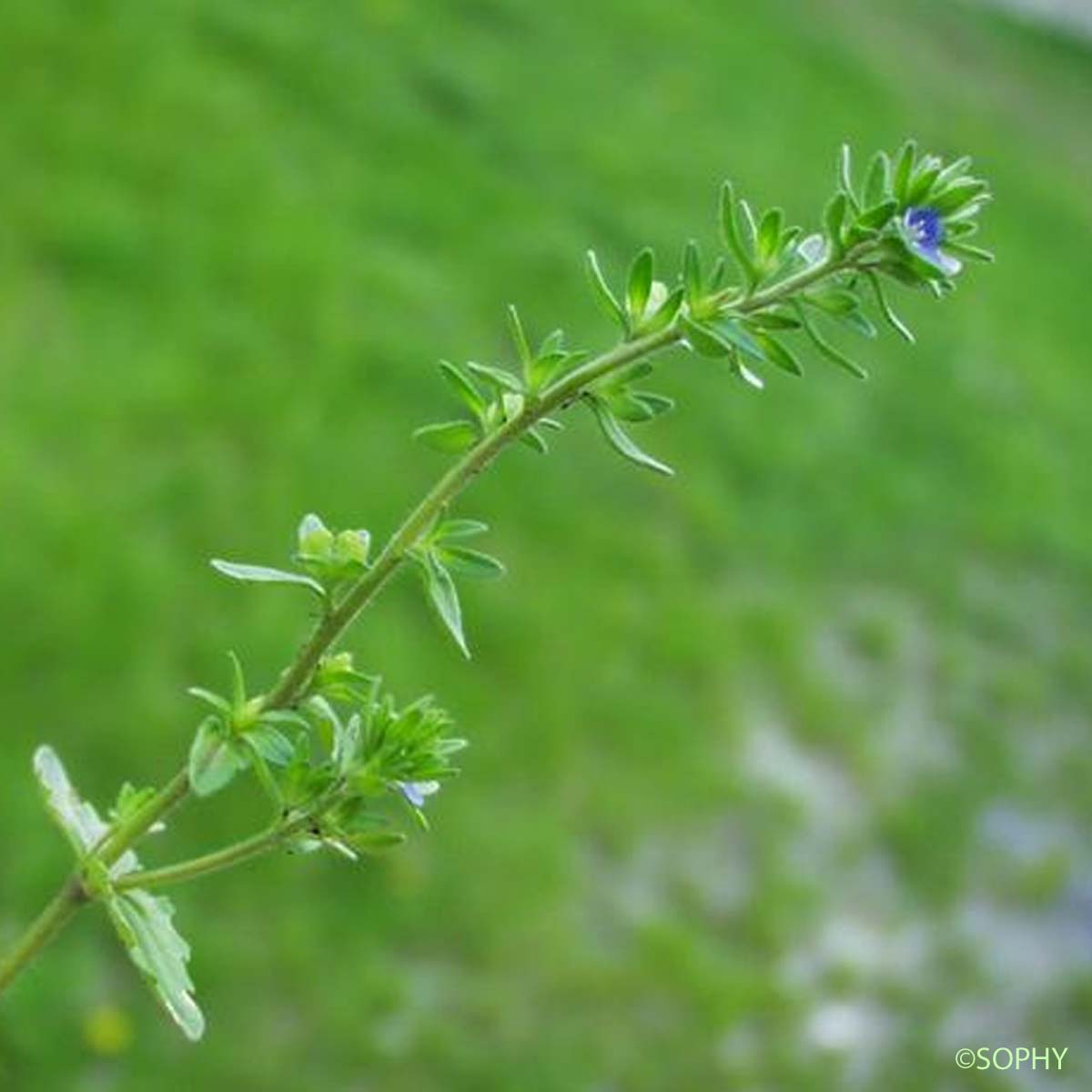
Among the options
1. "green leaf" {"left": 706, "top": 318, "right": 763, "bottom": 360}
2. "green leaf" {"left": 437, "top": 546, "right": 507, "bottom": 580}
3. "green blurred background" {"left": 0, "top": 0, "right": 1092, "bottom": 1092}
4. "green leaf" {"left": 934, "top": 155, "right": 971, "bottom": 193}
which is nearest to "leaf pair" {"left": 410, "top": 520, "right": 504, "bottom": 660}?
"green leaf" {"left": 437, "top": 546, "right": 507, "bottom": 580}

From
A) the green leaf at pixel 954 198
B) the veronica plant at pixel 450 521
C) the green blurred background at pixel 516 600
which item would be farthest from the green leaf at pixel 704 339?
the green blurred background at pixel 516 600

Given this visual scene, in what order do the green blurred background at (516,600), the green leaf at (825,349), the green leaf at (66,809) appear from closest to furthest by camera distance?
the green leaf at (825,349) → the green leaf at (66,809) → the green blurred background at (516,600)

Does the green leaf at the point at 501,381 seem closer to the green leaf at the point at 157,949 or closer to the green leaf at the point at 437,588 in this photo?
the green leaf at the point at 437,588

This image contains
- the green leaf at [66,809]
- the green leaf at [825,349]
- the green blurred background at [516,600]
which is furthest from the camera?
the green blurred background at [516,600]

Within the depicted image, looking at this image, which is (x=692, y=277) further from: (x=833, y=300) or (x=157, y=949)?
(x=157, y=949)

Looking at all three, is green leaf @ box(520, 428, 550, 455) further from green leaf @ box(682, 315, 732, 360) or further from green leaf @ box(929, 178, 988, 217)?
green leaf @ box(929, 178, 988, 217)

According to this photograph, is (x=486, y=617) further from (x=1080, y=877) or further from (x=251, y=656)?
(x=1080, y=877)

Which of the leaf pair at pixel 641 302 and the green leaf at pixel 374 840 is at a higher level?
the leaf pair at pixel 641 302

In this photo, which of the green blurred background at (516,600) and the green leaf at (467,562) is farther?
the green blurred background at (516,600)
